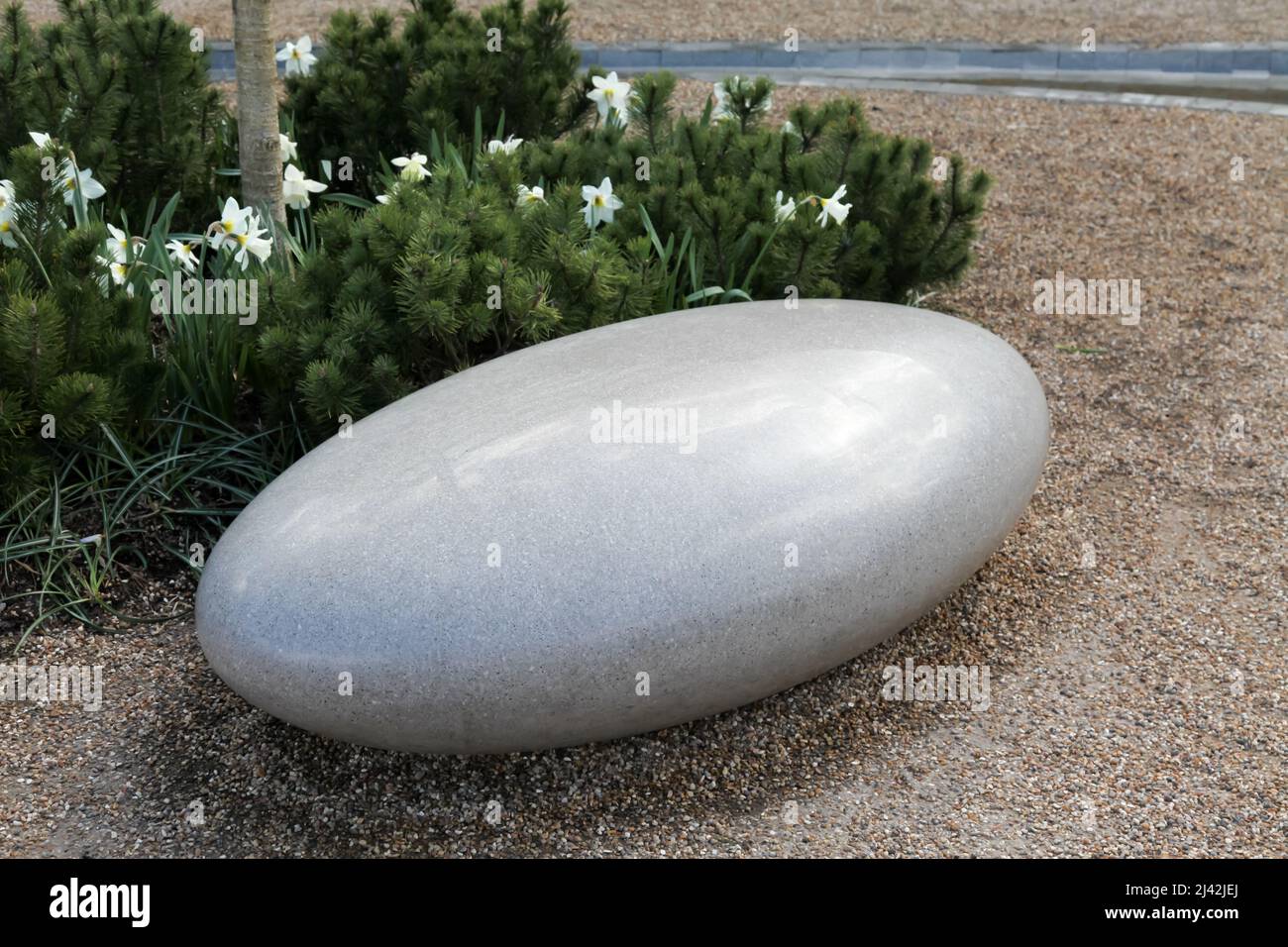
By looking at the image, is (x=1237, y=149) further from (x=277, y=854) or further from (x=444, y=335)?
(x=277, y=854)

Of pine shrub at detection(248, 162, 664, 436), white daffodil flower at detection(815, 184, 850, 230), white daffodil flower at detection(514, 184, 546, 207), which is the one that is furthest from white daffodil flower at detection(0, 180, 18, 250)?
white daffodil flower at detection(815, 184, 850, 230)

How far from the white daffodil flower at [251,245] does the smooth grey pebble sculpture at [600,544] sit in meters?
0.96

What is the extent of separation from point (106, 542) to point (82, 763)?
647 mm

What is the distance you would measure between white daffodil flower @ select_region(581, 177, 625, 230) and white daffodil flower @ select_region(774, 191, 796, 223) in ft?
1.62

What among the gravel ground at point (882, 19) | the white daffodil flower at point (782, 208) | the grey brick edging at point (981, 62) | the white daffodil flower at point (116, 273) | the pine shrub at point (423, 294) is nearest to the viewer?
the pine shrub at point (423, 294)

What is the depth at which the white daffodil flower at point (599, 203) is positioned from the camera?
4.08m

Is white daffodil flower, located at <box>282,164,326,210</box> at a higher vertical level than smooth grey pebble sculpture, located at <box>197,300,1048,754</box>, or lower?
higher

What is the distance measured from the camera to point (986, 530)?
3041mm

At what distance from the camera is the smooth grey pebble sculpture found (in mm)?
2473

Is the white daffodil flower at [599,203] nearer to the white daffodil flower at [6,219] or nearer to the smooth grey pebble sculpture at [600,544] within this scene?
the smooth grey pebble sculpture at [600,544]

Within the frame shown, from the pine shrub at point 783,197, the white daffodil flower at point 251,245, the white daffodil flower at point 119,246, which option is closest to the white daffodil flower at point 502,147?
the pine shrub at point 783,197

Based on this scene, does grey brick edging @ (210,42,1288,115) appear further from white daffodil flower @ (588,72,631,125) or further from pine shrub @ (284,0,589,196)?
white daffodil flower @ (588,72,631,125)

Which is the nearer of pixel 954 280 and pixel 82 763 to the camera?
pixel 82 763

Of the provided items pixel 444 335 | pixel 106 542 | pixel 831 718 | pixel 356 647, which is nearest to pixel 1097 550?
pixel 831 718
